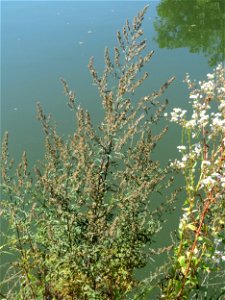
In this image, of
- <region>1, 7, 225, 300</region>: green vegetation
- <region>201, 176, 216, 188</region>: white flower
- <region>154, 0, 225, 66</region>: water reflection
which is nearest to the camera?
<region>201, 176, 216, 188</region>: white flower

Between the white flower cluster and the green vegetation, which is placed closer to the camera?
the white flower cluster

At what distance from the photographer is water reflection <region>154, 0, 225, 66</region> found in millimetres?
9016

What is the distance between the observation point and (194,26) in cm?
998

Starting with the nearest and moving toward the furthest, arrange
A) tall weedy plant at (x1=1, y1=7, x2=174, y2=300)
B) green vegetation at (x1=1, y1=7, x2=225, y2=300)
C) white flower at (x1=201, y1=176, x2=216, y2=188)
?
white flower at (x1=201, y1=176, x2=216, y2=188) → green vegetation at (x1=1, y1=7, x2=225, y2=300) → tall weedy plant at (x1=1, y1=7, x2=174, y2=300)

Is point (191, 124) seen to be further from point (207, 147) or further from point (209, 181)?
point (209, 181)

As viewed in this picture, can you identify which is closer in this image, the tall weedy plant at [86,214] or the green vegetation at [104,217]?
the green vegetation at [104,217]

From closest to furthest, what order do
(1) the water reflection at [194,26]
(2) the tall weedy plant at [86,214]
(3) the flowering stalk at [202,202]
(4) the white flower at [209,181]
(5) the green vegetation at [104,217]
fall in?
(4) the white flower at [209,181] → (3) the flowering stalk at [202,202] → (5) the green vegetation at [104,217] → (2) the tall weedy plant at [86,214] → (1) the water reflection at [194,26]

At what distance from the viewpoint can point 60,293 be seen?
2.38 meters

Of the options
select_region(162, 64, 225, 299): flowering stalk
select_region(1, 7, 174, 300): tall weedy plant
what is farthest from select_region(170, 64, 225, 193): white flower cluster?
select_region(1, 7, 174, 300): tall weedy plant

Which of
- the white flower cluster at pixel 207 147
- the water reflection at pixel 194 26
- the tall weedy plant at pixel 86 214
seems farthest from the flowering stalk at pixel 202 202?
the water reflection at pixel 194 26

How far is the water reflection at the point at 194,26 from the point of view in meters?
9.02

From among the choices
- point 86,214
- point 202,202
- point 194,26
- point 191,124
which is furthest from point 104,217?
point 194,26

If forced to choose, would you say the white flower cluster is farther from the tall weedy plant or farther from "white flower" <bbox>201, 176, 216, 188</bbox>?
the tall weedy plant

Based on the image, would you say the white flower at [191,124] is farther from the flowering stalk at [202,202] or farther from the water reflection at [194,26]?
the water reflection at [194,26]
